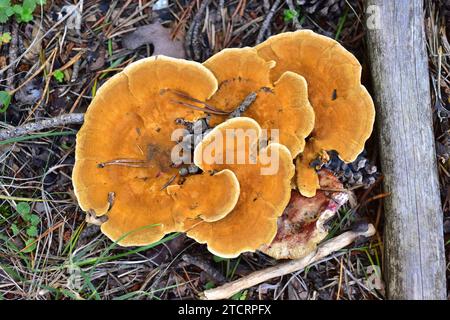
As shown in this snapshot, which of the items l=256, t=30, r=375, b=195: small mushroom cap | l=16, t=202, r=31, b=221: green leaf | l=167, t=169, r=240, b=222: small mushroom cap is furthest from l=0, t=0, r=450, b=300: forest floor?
l=167, t=169, r=240, b=222: small mushroom cap

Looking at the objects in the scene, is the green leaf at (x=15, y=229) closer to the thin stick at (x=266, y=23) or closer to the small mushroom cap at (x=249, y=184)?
the small mushroom cap at (x=249, y=184)

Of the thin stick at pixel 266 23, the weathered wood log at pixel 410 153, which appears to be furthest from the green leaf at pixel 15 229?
the weathered wood log at pixel 410 153

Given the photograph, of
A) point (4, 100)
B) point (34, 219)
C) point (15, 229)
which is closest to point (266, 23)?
point (4, 100)

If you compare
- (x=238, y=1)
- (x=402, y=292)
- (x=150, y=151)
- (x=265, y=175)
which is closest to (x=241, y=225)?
(x=265, y=175)

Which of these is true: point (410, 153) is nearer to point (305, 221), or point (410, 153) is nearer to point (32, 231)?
point (305, 221)

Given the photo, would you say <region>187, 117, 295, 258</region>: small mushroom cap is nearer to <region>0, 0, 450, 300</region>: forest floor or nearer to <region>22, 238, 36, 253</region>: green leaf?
<region>0, 0, 450, 300</region>: forest floor

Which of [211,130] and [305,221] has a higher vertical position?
[211,130]
